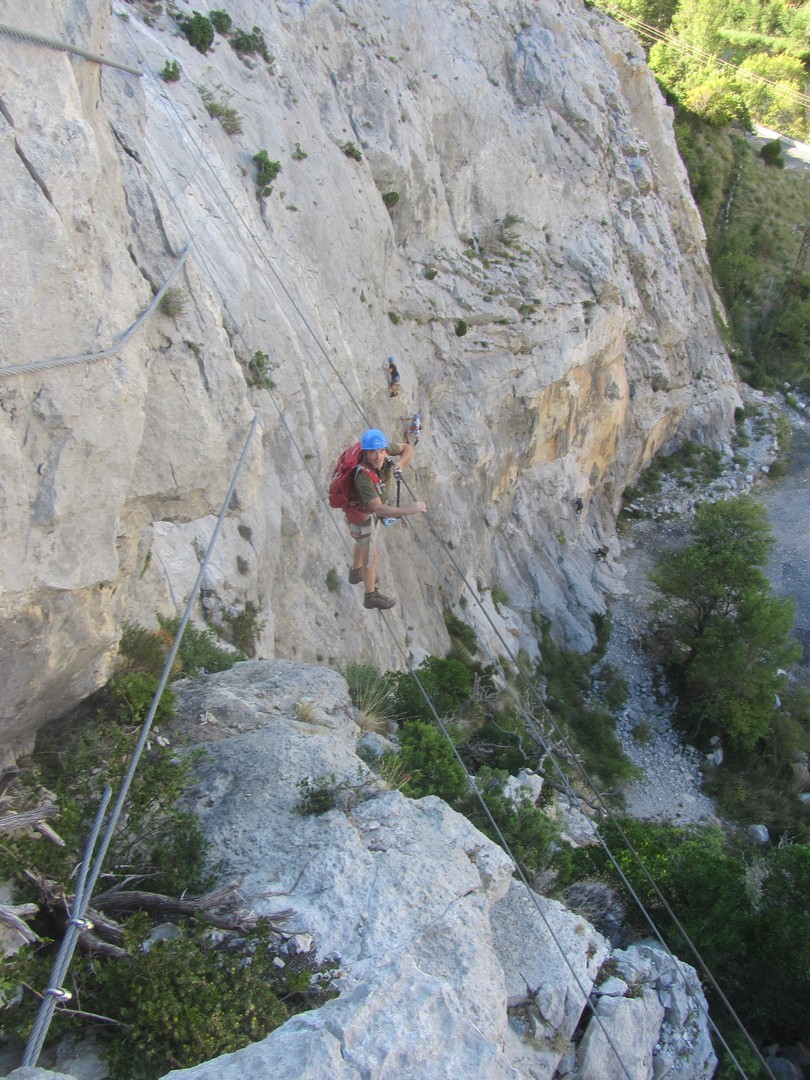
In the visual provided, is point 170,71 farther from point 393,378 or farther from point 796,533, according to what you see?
point 796,533

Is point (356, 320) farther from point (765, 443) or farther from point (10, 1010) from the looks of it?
point (765, 443)

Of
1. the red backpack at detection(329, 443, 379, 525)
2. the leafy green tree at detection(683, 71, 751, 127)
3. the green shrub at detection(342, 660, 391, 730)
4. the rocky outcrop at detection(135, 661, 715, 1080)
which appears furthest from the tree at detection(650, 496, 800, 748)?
the leafy green tree at detection(683, 71, 751, 127)

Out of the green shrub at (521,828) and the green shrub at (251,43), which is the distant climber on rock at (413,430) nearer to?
the green shrub at (251,43)

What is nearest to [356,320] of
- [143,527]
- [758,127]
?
[143,527]

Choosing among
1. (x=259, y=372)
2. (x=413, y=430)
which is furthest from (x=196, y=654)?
(x=413, y=430)

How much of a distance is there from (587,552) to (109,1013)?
78.2 ft

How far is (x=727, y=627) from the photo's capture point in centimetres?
2212

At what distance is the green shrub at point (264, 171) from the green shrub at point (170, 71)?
6.44ft

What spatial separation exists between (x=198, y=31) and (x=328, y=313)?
6086mm

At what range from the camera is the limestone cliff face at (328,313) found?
18.2 feet

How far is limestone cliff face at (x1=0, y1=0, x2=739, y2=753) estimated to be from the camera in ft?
18.2

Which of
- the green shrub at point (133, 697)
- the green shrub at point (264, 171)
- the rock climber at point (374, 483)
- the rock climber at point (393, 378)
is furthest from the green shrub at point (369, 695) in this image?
the green shrub at point (264, 171)

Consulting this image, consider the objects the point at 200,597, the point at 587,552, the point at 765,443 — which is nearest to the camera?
the point at 200,597

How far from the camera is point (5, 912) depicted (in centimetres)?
465
